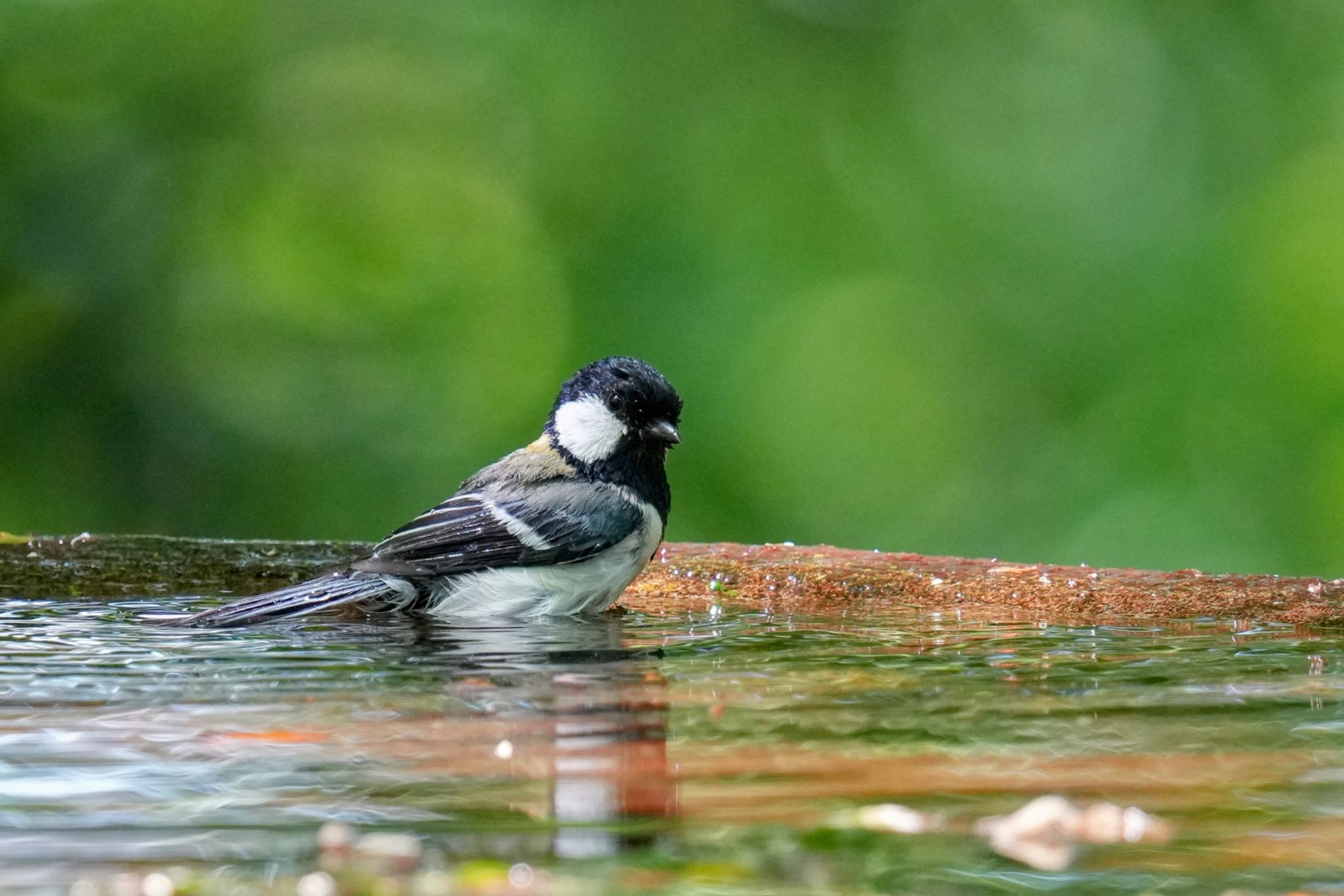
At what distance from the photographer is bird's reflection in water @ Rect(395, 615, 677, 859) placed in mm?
1515

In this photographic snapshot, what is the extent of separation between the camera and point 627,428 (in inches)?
156

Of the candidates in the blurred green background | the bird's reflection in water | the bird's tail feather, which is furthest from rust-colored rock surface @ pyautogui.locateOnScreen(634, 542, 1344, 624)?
the blurred green background

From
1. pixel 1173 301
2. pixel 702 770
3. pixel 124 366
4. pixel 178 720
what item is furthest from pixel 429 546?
pixel 1173 301

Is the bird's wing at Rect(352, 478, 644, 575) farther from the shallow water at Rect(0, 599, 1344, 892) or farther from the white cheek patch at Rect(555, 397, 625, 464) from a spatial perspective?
the shallow water at Rect(0, 599, 1344, 892)

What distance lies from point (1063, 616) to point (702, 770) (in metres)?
1.72

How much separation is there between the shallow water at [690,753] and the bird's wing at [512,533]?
0.66m

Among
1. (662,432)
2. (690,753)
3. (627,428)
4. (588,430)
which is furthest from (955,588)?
(690,753)

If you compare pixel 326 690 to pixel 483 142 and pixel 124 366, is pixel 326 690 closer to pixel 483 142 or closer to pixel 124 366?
pixel 124 366

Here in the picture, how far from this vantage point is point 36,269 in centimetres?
663

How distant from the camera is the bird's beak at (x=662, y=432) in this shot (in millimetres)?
3893

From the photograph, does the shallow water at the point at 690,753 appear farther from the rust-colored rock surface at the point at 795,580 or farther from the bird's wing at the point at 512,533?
the bird's wing at the point at 512,533

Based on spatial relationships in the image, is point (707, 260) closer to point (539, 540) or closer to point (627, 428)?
point (627, 428)

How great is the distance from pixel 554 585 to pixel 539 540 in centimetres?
12

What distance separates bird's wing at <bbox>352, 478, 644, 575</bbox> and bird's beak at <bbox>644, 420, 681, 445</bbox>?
0.21 m
